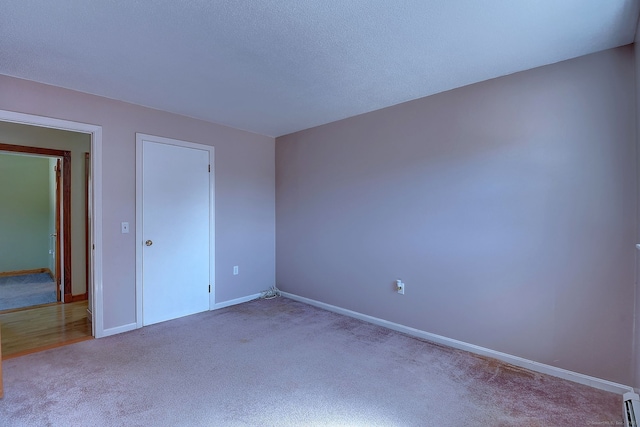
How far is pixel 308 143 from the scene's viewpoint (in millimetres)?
4090

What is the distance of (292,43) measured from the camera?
6.64 ft

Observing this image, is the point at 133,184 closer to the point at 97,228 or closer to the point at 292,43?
the point at 97,228

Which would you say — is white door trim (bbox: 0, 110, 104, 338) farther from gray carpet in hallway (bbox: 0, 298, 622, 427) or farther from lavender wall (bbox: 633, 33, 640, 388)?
lavender wall (bbox: 633, 33, 640, 388)

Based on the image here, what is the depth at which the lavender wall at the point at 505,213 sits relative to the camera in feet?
6.82

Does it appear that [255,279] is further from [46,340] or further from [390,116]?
[390,116]

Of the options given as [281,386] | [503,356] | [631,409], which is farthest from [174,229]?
[631,409]

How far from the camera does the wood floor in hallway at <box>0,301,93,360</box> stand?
279 centimetres

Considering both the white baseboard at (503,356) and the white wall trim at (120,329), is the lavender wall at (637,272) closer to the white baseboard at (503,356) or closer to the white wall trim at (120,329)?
the white baseboard at (503,356)

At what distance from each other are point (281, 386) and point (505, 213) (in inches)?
85.9

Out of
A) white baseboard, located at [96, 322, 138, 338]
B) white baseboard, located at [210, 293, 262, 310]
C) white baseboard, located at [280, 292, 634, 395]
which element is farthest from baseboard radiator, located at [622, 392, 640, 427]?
white baseboard, located at [96, 322, 138, 338]

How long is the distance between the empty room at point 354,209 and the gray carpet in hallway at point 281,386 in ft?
0.06

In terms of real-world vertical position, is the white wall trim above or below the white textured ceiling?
below

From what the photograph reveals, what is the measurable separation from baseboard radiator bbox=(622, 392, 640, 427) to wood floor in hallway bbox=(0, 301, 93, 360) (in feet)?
13.4

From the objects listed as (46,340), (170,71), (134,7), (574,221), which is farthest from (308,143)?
(46,340)
